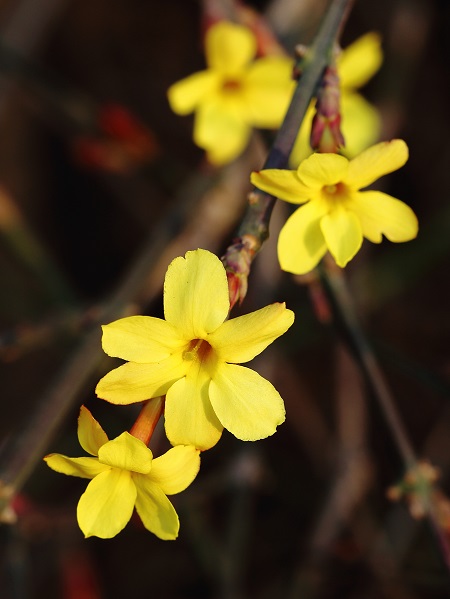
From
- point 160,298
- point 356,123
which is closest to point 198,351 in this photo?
point 356,123

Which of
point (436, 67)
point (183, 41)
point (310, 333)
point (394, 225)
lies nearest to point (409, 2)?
point (436, 67)

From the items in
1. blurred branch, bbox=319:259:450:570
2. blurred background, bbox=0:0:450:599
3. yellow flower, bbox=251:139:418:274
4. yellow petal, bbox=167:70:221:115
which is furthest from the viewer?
blurred background, bbox=0:0:450:599

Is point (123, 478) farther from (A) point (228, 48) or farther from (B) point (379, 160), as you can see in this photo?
(A) point (228, 48)

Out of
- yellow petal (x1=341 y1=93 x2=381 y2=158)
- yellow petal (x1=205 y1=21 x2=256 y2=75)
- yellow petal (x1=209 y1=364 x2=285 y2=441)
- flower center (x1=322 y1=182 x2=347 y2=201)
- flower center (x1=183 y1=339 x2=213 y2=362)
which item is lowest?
yellow petal (x1=209 y1=364 x2=285 y2=441)

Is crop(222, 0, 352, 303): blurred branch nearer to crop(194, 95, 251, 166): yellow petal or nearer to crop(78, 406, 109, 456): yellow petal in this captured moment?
crop(78, 406, 109, 456): yellow petal

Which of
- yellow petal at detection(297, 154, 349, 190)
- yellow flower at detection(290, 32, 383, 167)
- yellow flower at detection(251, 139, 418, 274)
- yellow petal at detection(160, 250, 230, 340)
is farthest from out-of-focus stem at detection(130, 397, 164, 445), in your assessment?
yellow flower at detection(290, 32, 383, 167)

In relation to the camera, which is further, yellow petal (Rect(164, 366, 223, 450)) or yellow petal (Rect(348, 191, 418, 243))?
yellow petal (Rect(348, 191, 418, 243))
